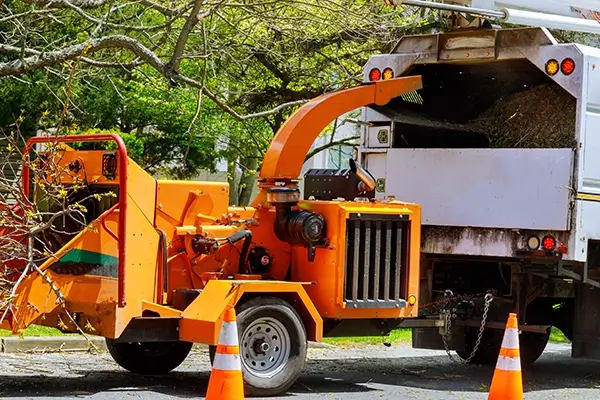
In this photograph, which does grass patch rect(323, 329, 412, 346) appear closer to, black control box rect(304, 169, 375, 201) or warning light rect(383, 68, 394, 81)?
black control box rect(304, 169, 375, 201)

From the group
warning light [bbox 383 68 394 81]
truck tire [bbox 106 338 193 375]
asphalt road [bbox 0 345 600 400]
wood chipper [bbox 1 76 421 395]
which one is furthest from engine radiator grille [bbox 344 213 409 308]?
warning light [bbox 383 68 394 81]

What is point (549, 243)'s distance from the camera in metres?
9.88

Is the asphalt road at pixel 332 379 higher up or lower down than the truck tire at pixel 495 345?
lower down

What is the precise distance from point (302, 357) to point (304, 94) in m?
8.71

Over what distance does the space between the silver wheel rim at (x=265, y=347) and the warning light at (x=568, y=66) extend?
3.40 m

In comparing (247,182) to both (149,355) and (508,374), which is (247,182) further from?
(508,374)

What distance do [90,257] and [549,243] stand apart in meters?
4.03

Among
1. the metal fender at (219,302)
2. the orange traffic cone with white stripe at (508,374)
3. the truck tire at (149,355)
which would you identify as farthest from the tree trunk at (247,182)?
the orange traffic cone with white stripe at (508,374)

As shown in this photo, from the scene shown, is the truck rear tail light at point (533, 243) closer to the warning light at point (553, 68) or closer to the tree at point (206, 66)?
the warning light at point (553, 68)

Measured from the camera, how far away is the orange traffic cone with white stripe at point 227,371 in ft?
21.9

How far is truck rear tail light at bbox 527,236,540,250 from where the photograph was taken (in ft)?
32.7

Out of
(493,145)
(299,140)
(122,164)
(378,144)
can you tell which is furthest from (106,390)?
(493,145)

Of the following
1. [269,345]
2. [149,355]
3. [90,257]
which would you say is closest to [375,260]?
[269,345]

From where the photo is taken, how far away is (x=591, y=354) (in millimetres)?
10930
